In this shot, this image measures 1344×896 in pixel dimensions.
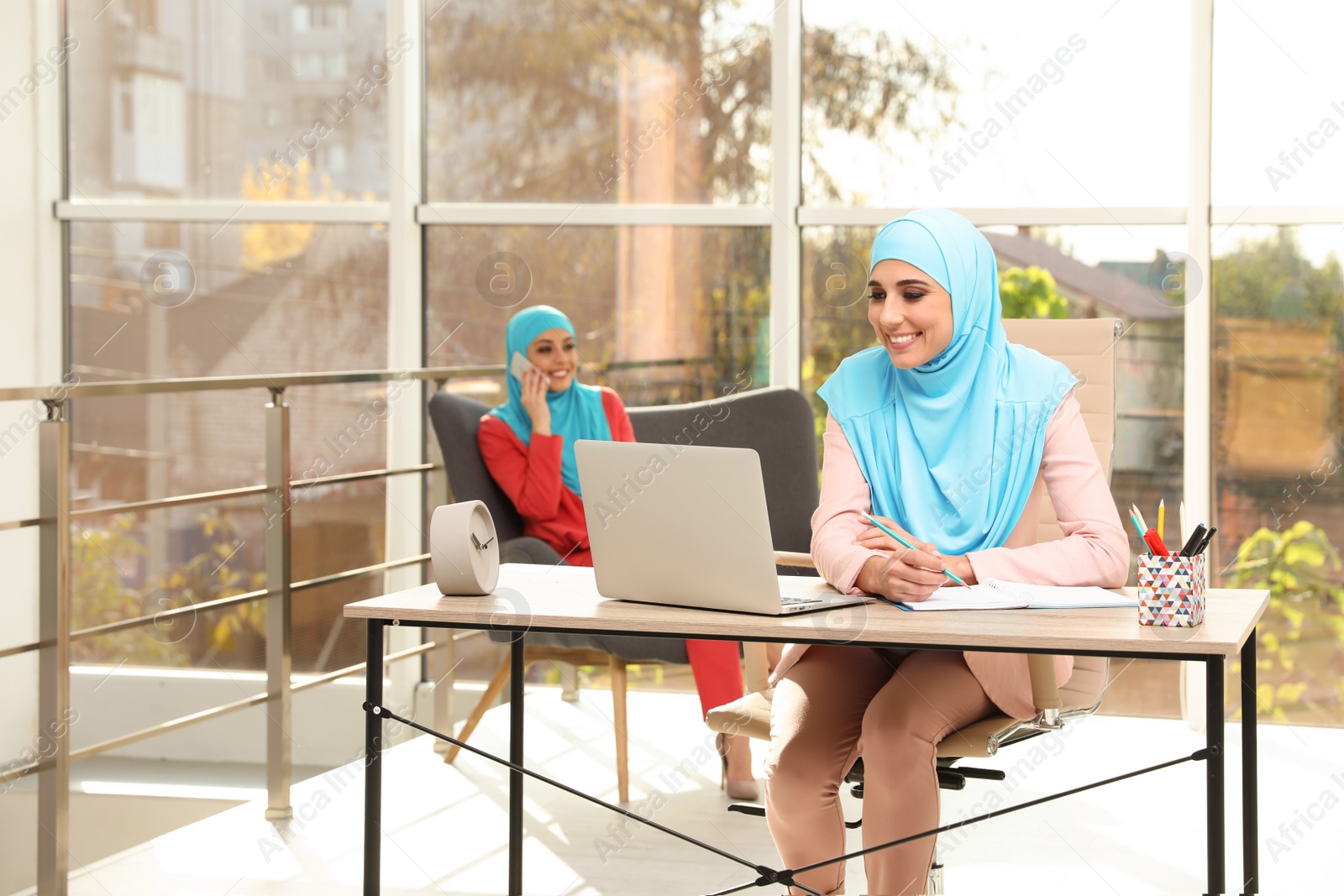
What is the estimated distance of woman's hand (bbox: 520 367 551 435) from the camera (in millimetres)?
3434

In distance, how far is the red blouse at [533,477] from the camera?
11.1ft

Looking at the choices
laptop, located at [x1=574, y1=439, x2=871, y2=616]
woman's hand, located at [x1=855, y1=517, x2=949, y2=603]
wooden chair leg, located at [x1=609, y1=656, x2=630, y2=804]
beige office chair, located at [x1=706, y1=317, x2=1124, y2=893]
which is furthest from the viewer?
wooden chair leg, located at [x1=609, y1=656, x2=630, y2=804]

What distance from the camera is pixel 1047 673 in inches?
77.9

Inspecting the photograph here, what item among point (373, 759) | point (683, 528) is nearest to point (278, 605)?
point (373, 759)

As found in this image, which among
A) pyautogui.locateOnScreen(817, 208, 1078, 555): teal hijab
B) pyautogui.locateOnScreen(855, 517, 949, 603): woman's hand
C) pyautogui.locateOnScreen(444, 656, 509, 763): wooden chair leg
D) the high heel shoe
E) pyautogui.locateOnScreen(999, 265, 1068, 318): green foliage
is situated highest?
pyautogui.locateOnScreen(999, 265, 1068, 318): green foliage

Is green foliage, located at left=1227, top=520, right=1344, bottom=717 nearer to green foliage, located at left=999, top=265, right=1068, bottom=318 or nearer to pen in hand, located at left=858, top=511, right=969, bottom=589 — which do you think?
green foliage, located at left=999, top=265, right=1068, bottom=318

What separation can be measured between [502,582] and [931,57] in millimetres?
2722

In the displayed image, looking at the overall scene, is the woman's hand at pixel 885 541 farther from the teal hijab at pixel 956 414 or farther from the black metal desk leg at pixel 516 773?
the black metal desk leg at pixel 516 773

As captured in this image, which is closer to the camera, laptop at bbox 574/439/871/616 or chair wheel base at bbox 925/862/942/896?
laptop at bbox 574/439/871/616

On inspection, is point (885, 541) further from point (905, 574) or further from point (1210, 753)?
point (1210, 753)

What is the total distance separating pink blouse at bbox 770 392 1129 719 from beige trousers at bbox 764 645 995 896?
0.15 feet

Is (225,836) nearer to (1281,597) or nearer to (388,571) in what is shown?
(388,571)

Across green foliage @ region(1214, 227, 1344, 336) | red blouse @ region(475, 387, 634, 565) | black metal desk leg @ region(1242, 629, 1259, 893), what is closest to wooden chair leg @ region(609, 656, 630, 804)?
red blouse @ region(475, 387, 634, 565)

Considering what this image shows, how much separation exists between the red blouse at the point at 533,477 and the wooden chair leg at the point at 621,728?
31 centimetres
